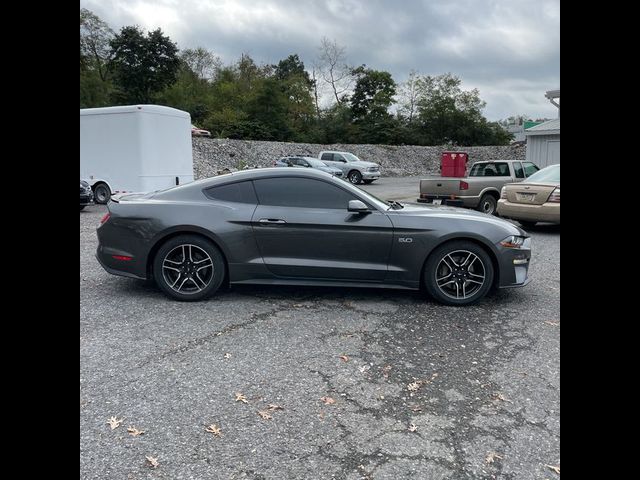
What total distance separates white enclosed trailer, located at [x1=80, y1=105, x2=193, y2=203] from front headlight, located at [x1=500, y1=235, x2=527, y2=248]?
11091mm

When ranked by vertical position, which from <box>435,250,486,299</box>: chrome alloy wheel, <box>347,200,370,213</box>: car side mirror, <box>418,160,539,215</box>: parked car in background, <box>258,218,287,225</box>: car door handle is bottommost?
<box>435,250,486,299</box>: chrome alloy wheel

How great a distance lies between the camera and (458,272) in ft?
17.0

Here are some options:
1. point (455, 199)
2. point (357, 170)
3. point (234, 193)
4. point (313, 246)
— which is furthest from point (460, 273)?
point (357, 170)

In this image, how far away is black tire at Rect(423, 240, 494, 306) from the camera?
5.16 m

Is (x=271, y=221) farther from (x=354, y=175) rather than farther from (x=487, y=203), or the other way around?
(x=354, y=175)

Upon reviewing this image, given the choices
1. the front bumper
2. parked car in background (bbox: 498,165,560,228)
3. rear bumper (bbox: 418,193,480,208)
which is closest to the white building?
the front bumper

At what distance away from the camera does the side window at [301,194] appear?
5.28m

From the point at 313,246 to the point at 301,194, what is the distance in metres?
0.59

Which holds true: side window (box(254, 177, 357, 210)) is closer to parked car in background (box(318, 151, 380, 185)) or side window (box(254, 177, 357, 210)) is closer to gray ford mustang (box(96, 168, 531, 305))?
gray ford mustang (box(96, 168, 531, 305))
